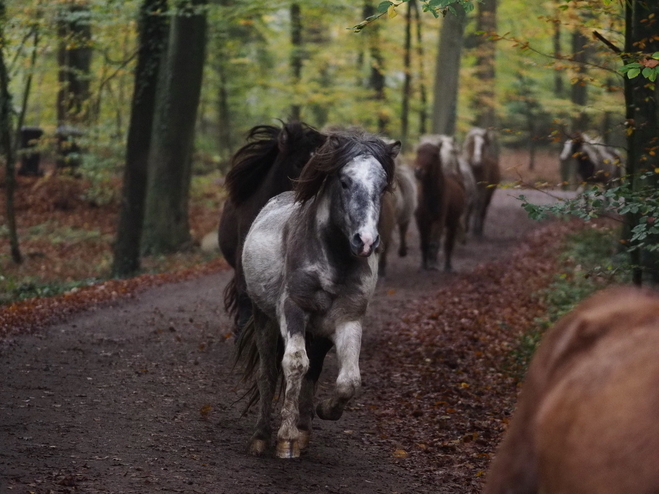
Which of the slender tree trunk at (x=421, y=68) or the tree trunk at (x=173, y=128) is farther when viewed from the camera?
the slender tree trunk at (x=421, y=68)

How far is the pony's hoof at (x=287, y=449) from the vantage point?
6.02 m

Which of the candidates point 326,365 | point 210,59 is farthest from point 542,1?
point 326,365

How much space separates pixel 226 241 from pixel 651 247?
488cm

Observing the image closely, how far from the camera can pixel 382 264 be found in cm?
1623

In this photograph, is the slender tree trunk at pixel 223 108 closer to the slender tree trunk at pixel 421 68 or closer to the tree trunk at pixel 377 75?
the tree trunk at pixel 377 75

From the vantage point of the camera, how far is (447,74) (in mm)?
Answer: 23828

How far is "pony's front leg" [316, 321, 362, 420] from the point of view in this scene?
5676 millimetres

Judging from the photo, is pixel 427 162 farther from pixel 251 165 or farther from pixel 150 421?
pixel 150 421

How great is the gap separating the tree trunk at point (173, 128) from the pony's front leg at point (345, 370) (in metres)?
13.7

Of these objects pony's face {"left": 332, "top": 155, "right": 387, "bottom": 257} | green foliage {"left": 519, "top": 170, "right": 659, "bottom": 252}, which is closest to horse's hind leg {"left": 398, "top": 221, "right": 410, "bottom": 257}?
green foliage {"left": 519, "top": 170, "right": 659, "bottom": 252}

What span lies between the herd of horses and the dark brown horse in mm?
14

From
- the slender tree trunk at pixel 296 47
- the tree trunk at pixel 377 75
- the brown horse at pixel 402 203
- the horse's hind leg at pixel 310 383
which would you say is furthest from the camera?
the tree trunk at pixel 377 75

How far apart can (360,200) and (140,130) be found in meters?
10.5

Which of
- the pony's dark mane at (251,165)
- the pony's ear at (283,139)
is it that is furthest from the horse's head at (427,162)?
the pony's ear at (283,139)
